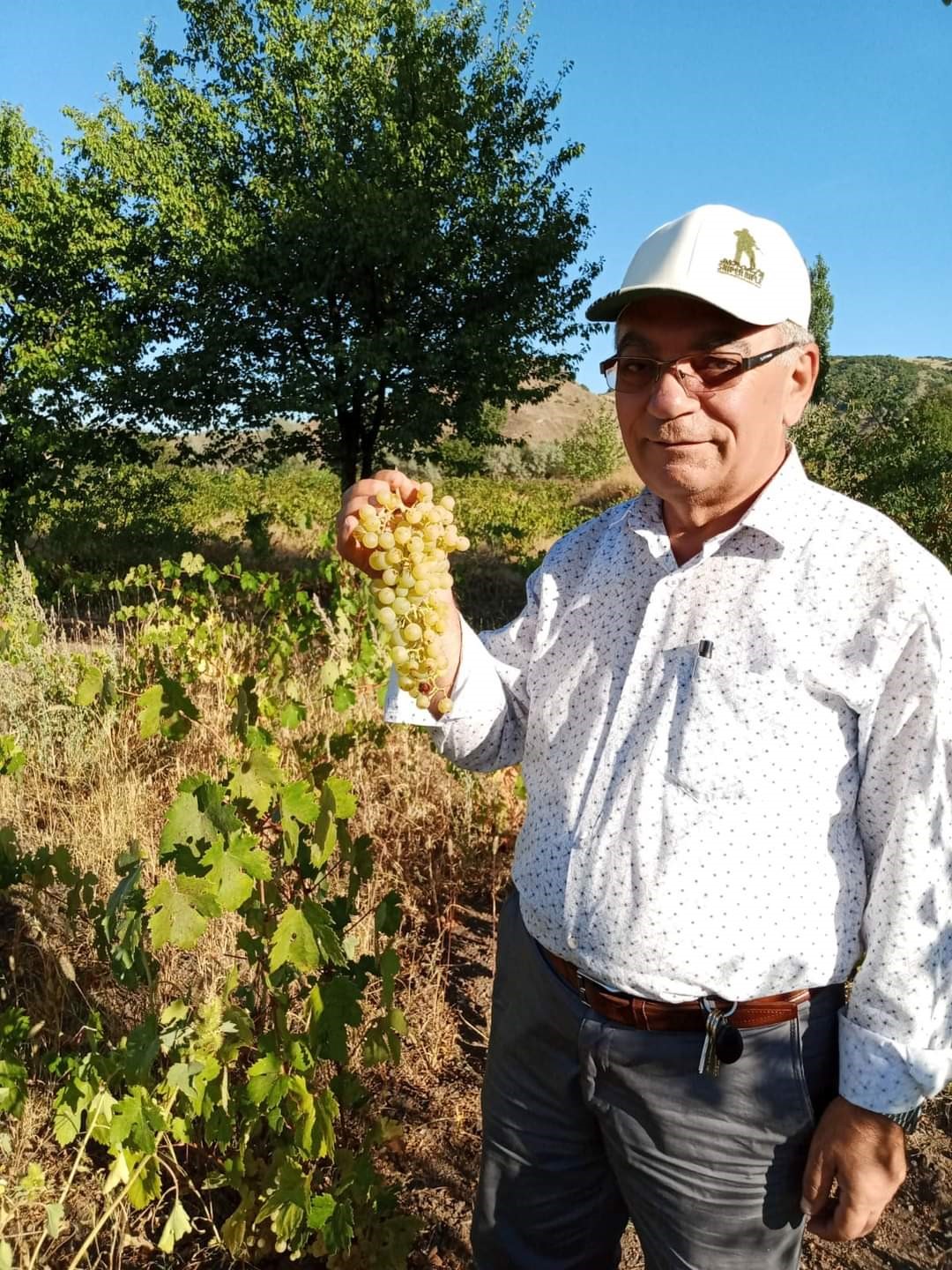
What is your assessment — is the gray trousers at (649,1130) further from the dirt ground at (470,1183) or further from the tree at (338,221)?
the tree at (338,221)

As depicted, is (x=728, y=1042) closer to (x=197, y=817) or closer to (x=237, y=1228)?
(x=197, y=817)

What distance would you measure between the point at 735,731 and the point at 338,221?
1028cm

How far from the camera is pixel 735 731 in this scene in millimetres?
1243

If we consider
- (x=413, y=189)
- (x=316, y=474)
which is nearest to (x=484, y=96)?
(x=413, y=189)

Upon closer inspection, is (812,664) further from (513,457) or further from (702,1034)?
(513,457)

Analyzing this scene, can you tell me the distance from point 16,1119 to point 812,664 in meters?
2.19

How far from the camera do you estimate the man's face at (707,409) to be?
4.15 feet

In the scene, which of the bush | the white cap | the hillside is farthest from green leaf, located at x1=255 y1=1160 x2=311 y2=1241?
the hillside

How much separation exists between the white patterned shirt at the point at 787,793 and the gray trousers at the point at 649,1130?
0.30ft

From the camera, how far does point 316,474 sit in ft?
93.4

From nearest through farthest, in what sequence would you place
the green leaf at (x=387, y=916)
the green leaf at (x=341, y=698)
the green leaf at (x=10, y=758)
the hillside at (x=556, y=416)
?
the green leaf at (x=387, y=916) → the green leaf at (x=10, y=758) → the green leaf at (x=341, y=698) → the hillside at (x=556, y=416)

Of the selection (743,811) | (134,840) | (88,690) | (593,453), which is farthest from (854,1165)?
(593,453)

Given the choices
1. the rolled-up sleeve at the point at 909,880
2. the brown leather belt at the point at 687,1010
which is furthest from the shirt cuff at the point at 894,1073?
the brown leather belt at the point at 687,1010

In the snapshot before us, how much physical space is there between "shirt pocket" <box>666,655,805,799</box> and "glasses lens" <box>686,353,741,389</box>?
1.34 ft
